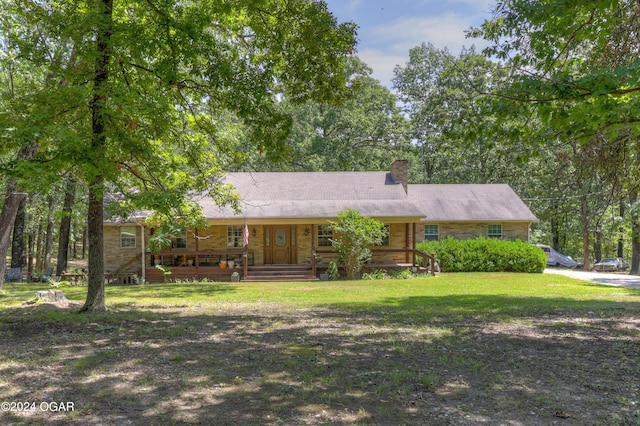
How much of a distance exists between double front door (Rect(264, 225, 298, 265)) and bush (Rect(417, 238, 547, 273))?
21.2 ft

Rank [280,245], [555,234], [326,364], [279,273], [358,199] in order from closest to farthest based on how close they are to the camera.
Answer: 1. [326,364]
2. [279,273]
3. [280,245]
4. [358,199]
5. [555,234]

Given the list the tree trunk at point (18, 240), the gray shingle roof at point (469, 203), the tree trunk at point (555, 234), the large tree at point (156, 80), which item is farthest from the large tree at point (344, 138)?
the large tree at point (156, 80)

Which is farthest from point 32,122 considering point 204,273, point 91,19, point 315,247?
point 315,247

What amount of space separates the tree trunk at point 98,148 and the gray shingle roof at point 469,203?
18.9m

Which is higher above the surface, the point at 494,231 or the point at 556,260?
the point at 494,231

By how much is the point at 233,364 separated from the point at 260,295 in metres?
8.51

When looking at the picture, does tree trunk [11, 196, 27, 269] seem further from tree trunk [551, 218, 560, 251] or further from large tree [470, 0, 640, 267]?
tree trunk [551, 218, 560, 251]

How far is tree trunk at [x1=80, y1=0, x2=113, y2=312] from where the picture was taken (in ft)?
25.3

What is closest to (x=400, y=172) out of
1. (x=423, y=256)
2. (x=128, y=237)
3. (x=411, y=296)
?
(x=423, y=256)

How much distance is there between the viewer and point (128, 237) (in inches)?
861

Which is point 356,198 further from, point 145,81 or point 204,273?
point 145,81

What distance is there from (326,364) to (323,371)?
0.30m

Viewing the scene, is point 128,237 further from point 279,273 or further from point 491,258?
point 491,258

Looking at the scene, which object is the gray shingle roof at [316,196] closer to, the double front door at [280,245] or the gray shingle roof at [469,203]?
the double front door at [280,245]
